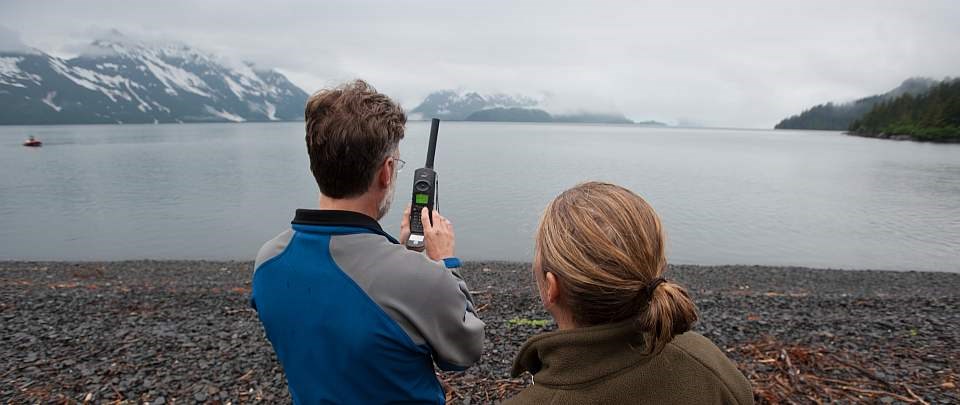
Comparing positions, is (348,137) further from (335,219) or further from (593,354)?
(593,354)

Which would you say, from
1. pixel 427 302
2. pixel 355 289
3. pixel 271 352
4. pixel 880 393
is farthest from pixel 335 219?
pixel 880 393

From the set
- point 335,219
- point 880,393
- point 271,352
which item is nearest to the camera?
point 335,219

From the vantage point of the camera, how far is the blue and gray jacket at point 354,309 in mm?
1863

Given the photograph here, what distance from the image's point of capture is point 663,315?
158cm

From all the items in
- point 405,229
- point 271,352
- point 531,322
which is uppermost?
point 405,229

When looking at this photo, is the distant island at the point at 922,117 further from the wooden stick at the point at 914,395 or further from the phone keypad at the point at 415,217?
the phone keypad at the point at 415,217

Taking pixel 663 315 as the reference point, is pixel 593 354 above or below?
below

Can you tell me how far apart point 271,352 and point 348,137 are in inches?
210

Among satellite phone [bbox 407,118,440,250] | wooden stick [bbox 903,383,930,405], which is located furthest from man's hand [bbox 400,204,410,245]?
wooden stick [bbox 903,383,930,405]

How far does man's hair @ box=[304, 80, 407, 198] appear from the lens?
1989 millimetres

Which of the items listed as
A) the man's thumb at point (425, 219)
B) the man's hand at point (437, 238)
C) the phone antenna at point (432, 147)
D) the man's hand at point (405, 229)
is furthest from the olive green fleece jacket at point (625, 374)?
the phone antenna at point (432, 147)

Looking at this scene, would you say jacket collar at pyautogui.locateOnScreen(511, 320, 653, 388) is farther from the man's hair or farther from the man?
the man's hair

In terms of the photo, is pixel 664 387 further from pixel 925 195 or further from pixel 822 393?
pixel 925 195

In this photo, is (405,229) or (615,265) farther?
(405,229)
